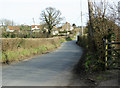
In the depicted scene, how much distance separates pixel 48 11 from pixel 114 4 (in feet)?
188

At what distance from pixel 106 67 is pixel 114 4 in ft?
10.2

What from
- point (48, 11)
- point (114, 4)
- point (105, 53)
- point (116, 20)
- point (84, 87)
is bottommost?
point (84, 87)

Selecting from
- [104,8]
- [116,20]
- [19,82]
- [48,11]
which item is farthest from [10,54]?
[48,11]

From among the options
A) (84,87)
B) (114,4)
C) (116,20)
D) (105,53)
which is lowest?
(84,87)

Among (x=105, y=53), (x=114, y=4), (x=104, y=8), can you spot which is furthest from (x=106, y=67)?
(x=104, y=8)

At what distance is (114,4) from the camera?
6.72 meters

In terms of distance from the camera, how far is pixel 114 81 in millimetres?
6258

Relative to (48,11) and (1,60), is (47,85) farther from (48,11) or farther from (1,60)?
(48,11)

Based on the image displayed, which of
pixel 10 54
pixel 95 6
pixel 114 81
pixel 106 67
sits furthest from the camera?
pixel 10 54

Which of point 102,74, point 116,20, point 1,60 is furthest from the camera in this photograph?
point 1,60

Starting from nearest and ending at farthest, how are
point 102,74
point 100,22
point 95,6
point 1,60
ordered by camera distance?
point 102,74 → point 100,22 → point 95,6 → point 1,60

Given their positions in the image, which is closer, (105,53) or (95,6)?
(105,53)

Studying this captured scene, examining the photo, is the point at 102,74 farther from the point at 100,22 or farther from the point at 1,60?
the point at 1,60

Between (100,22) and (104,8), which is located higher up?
(104,8)
